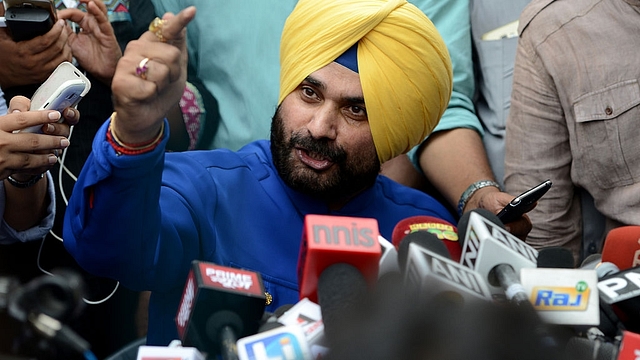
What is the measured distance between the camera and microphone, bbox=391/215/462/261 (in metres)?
1.58

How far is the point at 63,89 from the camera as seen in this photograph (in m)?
1.90

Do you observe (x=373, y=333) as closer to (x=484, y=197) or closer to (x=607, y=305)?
(x=607, y=305)

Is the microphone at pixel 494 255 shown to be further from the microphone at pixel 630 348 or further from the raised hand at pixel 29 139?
the raised hand at pixel 29 139

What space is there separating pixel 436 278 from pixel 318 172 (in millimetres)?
1221

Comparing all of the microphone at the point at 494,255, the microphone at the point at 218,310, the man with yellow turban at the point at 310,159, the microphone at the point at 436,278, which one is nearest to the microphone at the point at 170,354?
the microphone at the point at 218,310

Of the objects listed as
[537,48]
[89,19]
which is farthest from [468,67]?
[89,19]

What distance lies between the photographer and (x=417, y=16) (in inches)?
95.8

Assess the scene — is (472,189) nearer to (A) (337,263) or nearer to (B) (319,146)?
(B) (319,146)

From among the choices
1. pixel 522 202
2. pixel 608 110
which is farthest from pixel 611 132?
pixel 522 202

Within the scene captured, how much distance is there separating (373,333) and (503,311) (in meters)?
0.18

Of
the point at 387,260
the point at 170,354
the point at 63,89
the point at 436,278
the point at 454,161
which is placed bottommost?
the point at 454,161

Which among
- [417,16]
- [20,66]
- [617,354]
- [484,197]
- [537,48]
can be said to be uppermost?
[617,354]

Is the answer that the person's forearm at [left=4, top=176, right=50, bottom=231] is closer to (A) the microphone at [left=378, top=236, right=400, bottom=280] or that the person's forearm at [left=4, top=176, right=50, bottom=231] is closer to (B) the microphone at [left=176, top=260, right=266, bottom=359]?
(B) the microphone at [left=176, top=260, right=266, bottom=359]

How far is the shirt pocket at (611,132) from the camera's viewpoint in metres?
2.78
